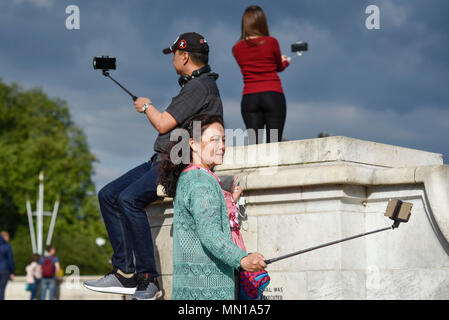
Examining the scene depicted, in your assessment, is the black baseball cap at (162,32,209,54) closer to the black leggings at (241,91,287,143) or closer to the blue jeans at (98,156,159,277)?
the blue jeans at (98,156,159,277)

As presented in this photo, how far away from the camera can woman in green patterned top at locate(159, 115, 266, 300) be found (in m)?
3.44

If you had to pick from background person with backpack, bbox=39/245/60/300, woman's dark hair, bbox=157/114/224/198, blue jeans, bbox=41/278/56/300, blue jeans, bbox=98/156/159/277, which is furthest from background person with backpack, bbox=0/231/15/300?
woman's dark hair, bbox=157/114/224/198

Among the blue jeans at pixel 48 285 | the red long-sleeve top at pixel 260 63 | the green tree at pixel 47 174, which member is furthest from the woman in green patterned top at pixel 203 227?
the green tree at pixel 47 174

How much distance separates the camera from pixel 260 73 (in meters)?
6.89

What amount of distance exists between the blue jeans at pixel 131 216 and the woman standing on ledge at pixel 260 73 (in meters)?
Result: 1.75

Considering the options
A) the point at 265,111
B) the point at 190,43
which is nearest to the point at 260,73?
the point at 265,111

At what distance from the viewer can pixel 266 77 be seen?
6.88 metres

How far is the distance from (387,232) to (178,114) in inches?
71.0

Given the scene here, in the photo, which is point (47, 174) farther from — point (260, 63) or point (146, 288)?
point (146, 288)

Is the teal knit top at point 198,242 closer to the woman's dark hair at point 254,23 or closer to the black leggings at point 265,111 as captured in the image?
the black leggings at point 265,111

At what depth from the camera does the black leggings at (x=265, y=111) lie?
22.5 ft

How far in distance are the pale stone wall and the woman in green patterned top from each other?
167cm

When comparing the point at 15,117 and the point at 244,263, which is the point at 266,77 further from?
the point at 15,117

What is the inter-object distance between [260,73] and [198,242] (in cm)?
351
